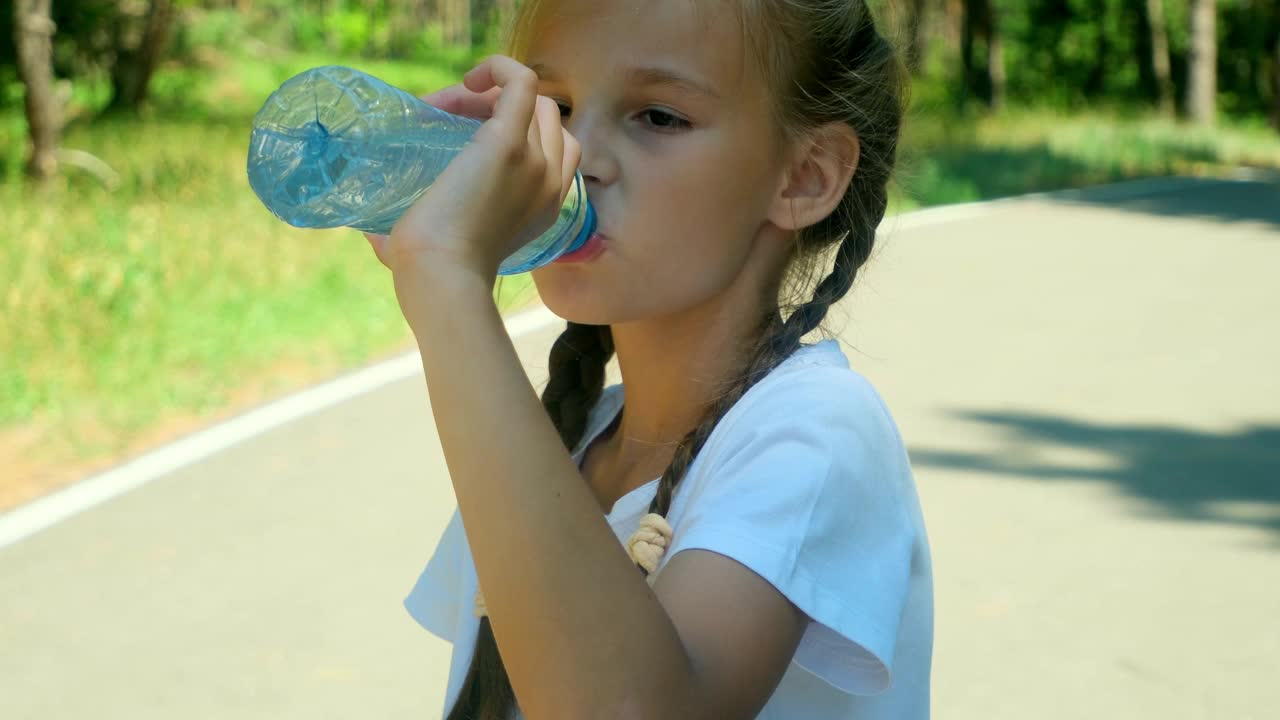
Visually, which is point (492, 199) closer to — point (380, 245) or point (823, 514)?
point (380, 245)

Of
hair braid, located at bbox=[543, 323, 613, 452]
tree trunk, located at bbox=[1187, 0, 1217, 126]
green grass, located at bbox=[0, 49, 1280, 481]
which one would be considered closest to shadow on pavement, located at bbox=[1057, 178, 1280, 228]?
green grass, located at bbox=[0, 49, 1280, 481]

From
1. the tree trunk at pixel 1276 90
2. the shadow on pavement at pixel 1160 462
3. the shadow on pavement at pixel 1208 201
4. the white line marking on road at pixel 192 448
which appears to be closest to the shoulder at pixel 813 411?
the white line marking on road at pixel 192 448

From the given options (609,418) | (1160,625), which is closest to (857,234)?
(609,418)

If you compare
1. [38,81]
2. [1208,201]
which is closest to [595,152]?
[38,81]

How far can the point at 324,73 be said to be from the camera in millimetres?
1618

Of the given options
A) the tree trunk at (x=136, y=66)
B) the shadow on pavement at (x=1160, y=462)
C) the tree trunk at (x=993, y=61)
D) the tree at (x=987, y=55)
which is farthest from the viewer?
the tree at (x=987, y=55)

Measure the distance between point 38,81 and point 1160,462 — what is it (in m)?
8.29

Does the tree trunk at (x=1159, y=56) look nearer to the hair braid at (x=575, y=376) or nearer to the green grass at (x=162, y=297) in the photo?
the green grass at (x=162, y=297)

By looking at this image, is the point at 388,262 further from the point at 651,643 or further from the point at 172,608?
the point at 172,608

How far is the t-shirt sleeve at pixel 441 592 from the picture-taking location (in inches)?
91.2

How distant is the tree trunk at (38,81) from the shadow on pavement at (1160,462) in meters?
7.29

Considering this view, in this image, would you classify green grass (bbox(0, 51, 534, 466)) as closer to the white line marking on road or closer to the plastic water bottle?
the white line marking on road

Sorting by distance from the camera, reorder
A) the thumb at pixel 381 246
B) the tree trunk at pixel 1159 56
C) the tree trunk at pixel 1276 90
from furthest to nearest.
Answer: the tree trunk at pixel 1159 56, the tree trunk at pixel 1276 90, the thumb at pixel 381 246

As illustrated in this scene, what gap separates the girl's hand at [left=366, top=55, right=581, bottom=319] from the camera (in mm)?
1458
